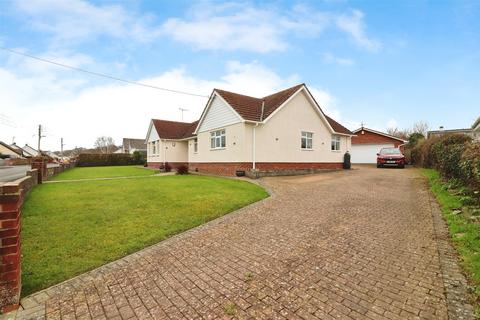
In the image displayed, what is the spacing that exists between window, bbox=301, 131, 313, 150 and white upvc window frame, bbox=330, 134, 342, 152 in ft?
9.77

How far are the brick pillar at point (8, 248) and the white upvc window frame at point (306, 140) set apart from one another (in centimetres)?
1823

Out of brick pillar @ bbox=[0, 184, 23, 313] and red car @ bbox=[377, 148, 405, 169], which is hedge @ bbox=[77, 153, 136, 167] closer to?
red car @ bbox=[377, 148, 405, 169]

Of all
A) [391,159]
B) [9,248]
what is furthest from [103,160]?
[9,248]

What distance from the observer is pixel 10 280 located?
299 cm

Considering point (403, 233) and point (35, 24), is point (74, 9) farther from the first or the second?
point (403, 233)

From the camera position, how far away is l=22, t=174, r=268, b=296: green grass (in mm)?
4133

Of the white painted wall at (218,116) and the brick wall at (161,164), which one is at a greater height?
the white painted wall at (218,116)

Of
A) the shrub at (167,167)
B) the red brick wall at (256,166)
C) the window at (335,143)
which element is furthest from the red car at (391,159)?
the shrub at (167,167)

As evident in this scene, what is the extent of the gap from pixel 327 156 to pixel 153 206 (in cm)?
1711

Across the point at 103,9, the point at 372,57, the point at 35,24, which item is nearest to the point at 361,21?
the point at 372,57

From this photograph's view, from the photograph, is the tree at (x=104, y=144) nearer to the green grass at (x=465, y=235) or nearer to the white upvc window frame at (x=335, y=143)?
the white upvc window frame at (x=335, y=143)

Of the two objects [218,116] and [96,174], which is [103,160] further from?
[218,116]

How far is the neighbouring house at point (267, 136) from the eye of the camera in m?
17.2

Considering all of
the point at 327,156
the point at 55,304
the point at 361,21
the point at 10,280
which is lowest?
the point at 55,304
